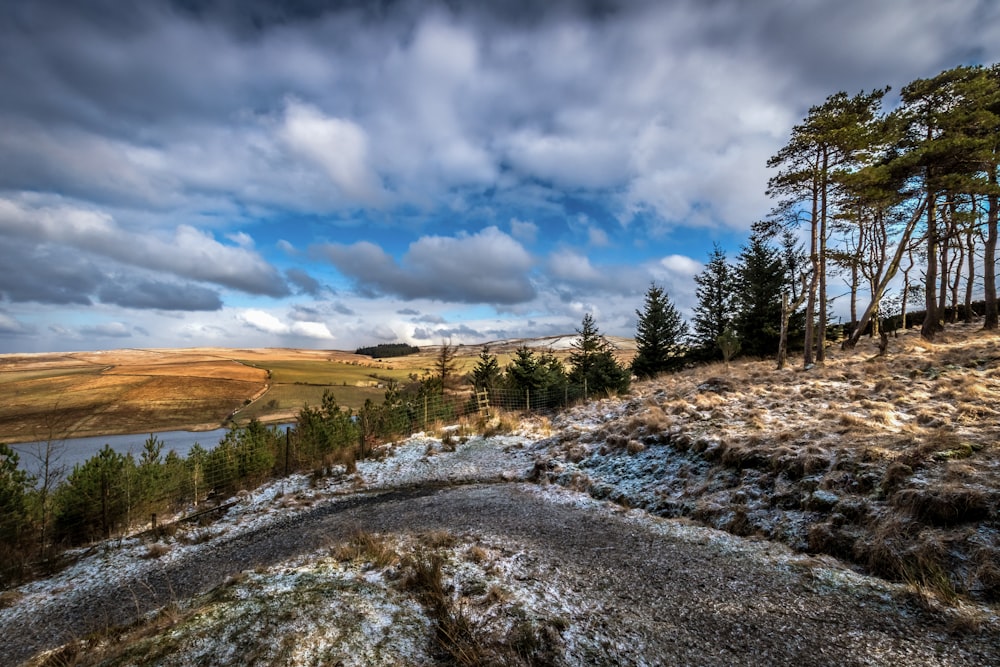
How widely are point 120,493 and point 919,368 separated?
90.0ft

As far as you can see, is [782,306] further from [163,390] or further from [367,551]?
[163,390]

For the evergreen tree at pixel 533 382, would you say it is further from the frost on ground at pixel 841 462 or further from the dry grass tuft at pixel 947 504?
the dry grass tuft at pixel 947 504

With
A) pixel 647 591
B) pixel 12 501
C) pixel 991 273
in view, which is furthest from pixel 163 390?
pixel 991 273

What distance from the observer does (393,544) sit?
6.78 meters

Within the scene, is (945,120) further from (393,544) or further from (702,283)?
(393,544)

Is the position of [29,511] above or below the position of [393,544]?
below

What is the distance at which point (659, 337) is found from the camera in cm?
3225

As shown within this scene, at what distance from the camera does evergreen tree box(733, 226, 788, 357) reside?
2709 centimetres

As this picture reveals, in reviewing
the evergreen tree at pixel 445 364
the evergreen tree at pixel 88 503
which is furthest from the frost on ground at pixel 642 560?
the evergreen tree at pixel 445 364

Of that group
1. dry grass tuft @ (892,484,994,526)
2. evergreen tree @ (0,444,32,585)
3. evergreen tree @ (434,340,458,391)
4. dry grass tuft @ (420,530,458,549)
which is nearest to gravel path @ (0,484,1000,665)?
dry grass tuft @ (420,530,458,549)

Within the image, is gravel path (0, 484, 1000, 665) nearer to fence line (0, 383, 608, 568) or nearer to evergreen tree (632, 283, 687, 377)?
fence line (0, 383, 608, 568)

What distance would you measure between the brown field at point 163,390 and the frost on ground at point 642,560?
4310 cm

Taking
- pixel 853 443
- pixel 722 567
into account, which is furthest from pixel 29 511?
pixel 853 443

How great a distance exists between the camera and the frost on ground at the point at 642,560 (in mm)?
3852
